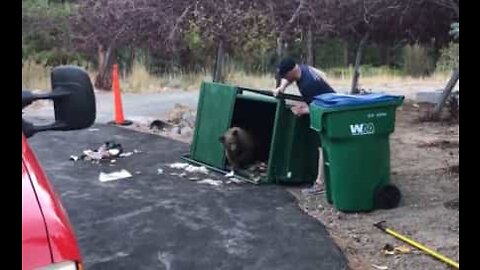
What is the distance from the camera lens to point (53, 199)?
103 inches

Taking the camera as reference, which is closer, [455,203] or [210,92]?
[455,203]

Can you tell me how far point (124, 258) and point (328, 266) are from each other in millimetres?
1652

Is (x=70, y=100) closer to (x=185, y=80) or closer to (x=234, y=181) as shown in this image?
(x=234, y=181)

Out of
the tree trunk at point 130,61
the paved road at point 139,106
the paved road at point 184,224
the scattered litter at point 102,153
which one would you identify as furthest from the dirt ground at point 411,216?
the tree trunk at point 130,61

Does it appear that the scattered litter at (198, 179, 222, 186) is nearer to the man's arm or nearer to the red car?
the man's arm

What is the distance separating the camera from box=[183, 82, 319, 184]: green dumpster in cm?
851

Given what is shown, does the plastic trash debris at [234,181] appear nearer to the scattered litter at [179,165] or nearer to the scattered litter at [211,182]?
the scattered litter at [211,182]

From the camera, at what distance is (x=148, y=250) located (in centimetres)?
607

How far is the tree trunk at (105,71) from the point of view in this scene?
72.0 ft

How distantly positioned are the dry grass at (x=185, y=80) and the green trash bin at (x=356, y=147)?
47.5ft

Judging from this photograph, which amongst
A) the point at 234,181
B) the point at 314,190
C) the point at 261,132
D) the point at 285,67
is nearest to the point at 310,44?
the point at 261,132

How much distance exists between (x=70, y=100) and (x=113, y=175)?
21.3 feet

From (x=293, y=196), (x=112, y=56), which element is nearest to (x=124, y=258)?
(x=293, y=196)
